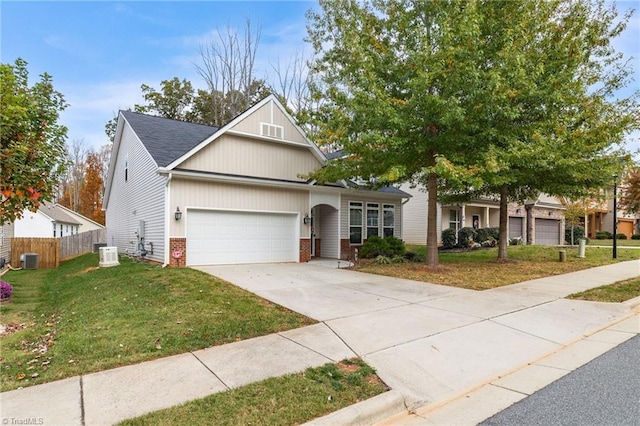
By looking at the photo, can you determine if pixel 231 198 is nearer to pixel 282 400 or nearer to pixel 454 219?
pixel 282 400

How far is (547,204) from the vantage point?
2800 cm

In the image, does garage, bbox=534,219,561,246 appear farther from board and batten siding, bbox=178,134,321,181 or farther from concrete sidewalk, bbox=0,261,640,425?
concrete sidewalk, bbox=0,261,640,425

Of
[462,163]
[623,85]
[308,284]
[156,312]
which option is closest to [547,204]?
[623,85]

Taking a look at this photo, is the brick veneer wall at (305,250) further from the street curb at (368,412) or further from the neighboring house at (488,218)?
the street curb at (368,412)

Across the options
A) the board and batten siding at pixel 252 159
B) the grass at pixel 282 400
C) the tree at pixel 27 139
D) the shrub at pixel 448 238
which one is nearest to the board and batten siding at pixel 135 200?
the board and batten siding at pixel 252 159

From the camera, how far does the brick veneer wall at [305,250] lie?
15156 mm

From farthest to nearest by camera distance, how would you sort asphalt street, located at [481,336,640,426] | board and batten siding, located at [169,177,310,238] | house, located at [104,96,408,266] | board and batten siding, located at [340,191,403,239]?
board and batten siding, located at [340,191,403,239] → house, located at [104,96,408,266] → board and batten siding, located at [169,177,310,238] → asphalt street, located at [481,336,640,426]

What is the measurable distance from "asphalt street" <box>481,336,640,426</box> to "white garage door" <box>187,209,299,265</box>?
35.7 feet

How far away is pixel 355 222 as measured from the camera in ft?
57.0

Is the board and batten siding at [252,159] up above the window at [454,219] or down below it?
above

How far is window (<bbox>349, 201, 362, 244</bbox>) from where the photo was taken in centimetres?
1719

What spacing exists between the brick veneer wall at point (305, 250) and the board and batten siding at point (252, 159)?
8.25 feet

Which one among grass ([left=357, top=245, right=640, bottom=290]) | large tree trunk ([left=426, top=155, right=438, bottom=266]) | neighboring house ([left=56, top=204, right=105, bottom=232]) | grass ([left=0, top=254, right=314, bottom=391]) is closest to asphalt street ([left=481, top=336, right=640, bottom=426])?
grass ([left=0, top=254, right=314, bottom=391])

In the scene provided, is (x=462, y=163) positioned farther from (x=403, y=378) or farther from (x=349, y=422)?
(x=349, y=422)
